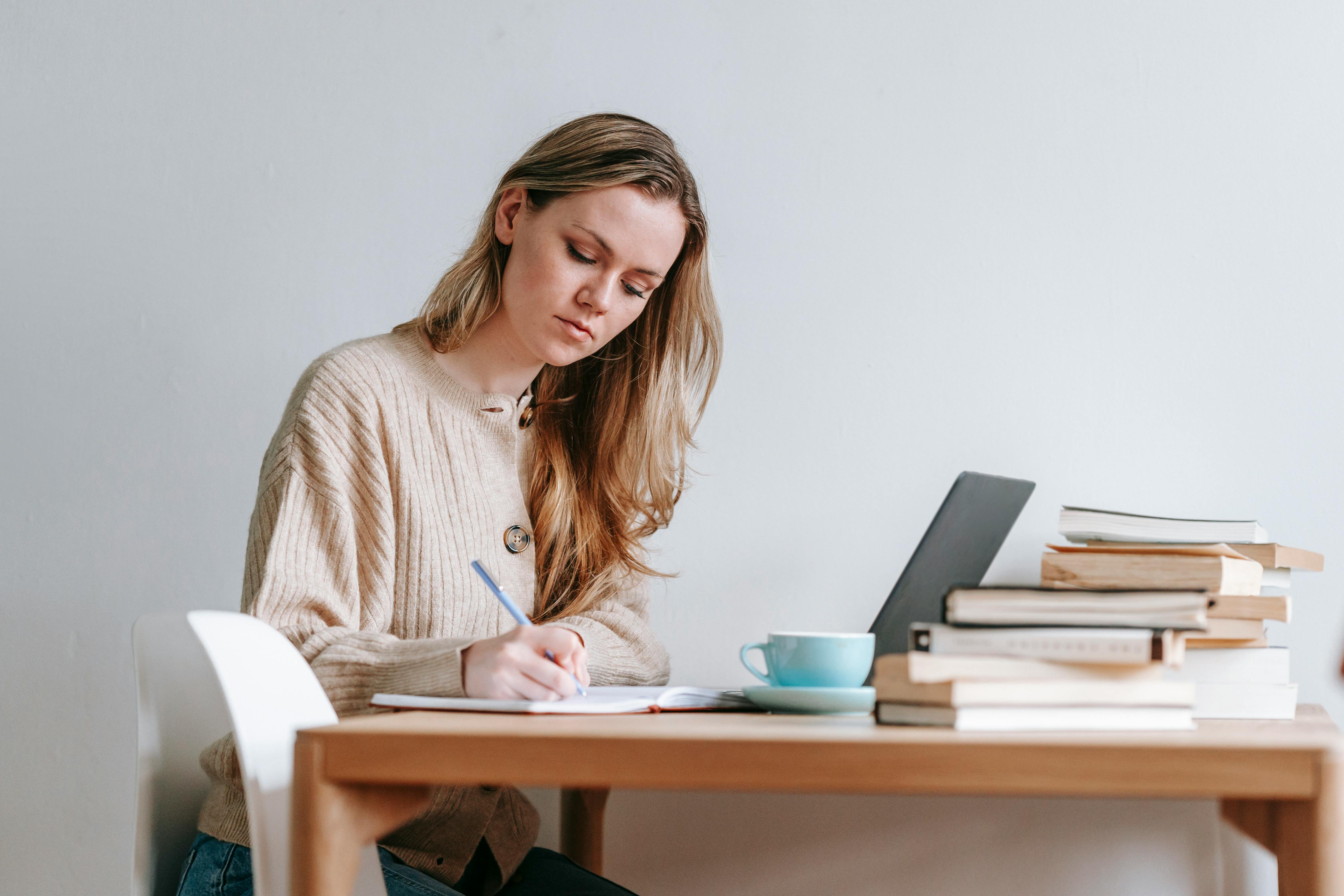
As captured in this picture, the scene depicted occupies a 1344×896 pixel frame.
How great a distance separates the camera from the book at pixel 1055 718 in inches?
21.6

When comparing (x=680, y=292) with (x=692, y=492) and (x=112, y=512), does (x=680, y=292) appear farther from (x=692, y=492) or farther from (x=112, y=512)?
(x=112, y=512)

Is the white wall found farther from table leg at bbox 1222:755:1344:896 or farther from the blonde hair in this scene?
table leg at bbox 1222:755:1344:896

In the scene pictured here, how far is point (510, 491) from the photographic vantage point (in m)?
1.22

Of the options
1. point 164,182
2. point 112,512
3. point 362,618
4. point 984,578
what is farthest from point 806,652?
point 164,182

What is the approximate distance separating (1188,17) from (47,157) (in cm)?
162

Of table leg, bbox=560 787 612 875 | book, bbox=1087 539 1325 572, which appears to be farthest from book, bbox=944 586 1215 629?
table leg, bbox=560 787 612 875

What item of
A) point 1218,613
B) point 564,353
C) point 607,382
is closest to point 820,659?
point 1218,613

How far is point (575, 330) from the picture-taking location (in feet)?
3.83

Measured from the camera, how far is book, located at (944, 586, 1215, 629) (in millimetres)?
579

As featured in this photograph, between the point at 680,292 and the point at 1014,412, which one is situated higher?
the point at 680,292

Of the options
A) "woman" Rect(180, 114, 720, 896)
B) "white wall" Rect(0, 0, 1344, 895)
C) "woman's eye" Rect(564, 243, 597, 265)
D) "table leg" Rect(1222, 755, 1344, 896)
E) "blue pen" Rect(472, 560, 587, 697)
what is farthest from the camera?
"white wall" Rect(0, 0, 1344, 895)

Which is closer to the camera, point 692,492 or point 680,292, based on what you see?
point 680,292

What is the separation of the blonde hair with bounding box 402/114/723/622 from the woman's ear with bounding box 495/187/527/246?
1 centimetres

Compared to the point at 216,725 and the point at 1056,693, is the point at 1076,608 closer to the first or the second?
the point at 1056,693
